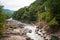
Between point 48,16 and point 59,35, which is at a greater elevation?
point 48,16

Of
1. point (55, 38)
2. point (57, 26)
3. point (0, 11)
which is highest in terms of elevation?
point (0, 11)

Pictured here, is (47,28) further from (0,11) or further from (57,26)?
(0,11)

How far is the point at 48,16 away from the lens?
58.8m

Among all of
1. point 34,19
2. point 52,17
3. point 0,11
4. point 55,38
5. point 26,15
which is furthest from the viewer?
point 26,15

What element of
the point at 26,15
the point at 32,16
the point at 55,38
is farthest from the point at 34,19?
the point at 55,38

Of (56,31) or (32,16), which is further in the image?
(32,16)

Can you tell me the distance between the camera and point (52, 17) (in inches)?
2224

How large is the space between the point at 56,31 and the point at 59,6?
647 cm

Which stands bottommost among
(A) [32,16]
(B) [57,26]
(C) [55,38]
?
(C) [55,38]

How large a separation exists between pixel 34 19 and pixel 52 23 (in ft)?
152

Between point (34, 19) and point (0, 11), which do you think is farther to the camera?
point (34, 19)

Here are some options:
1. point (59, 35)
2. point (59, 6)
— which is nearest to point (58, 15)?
point (59, 6)

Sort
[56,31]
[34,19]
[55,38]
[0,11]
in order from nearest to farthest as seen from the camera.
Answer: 1. [0,11]
2. [55,38]
3. [56,31]
4. [34,19]

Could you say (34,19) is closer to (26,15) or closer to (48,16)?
(26,15)
